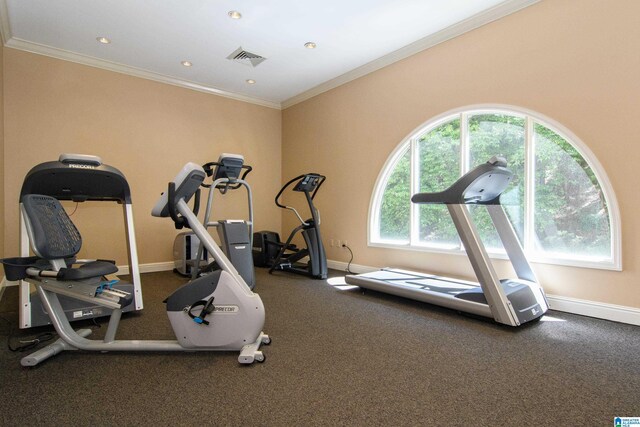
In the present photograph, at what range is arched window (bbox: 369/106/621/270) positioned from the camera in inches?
113

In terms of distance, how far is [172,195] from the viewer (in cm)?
198

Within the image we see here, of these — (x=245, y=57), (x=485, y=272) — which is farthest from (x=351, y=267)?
(x=245, y=57)

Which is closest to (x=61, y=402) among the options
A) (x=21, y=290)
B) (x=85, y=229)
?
(x=21, y=290)

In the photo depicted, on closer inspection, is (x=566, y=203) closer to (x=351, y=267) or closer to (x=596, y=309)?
(x=596, y=309)

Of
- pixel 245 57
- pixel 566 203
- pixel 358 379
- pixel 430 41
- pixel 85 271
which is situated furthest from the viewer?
pixel 245 57

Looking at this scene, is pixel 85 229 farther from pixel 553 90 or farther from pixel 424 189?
pixel 553 90

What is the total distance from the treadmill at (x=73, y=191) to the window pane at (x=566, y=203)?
12.6ft

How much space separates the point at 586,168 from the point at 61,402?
405 centimetres

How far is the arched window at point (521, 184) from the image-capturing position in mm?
2861

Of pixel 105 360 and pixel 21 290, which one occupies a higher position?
pixel 21 290

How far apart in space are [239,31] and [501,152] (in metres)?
3.21

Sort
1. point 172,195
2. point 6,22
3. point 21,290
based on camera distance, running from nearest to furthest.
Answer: point 172,195 < point 21,290 < point 6,22

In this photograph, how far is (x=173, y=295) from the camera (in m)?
2.00

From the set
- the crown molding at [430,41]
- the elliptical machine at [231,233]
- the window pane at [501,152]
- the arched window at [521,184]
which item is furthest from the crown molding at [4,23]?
the window pane at [501,152]
